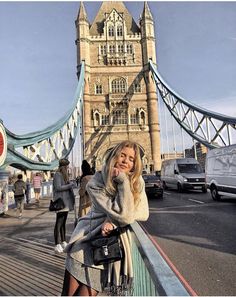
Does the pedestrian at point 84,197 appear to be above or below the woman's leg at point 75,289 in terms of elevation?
above

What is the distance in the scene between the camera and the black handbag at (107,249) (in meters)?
1.65

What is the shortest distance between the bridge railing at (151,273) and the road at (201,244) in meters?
1.82

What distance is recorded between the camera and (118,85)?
40.8 meters

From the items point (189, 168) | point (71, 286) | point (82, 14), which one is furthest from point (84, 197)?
point (82, 14)

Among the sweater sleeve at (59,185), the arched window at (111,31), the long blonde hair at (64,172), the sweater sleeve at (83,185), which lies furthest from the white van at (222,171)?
the arched window at (111,31)

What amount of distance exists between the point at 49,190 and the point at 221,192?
40.8ft

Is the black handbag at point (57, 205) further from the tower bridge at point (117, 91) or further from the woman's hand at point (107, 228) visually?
the tower bridge at point (117, 91)

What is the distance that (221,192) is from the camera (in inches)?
437

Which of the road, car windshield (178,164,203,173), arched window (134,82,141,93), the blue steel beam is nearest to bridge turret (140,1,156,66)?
arched window (134,82,141,93)

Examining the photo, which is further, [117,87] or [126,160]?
[117,87]

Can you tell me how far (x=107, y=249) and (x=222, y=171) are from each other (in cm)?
1020

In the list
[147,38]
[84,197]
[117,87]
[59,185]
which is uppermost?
[147,38]

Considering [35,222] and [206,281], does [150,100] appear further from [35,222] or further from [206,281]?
[206,281]

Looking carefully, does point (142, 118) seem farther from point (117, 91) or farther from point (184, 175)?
point (184, 175)
